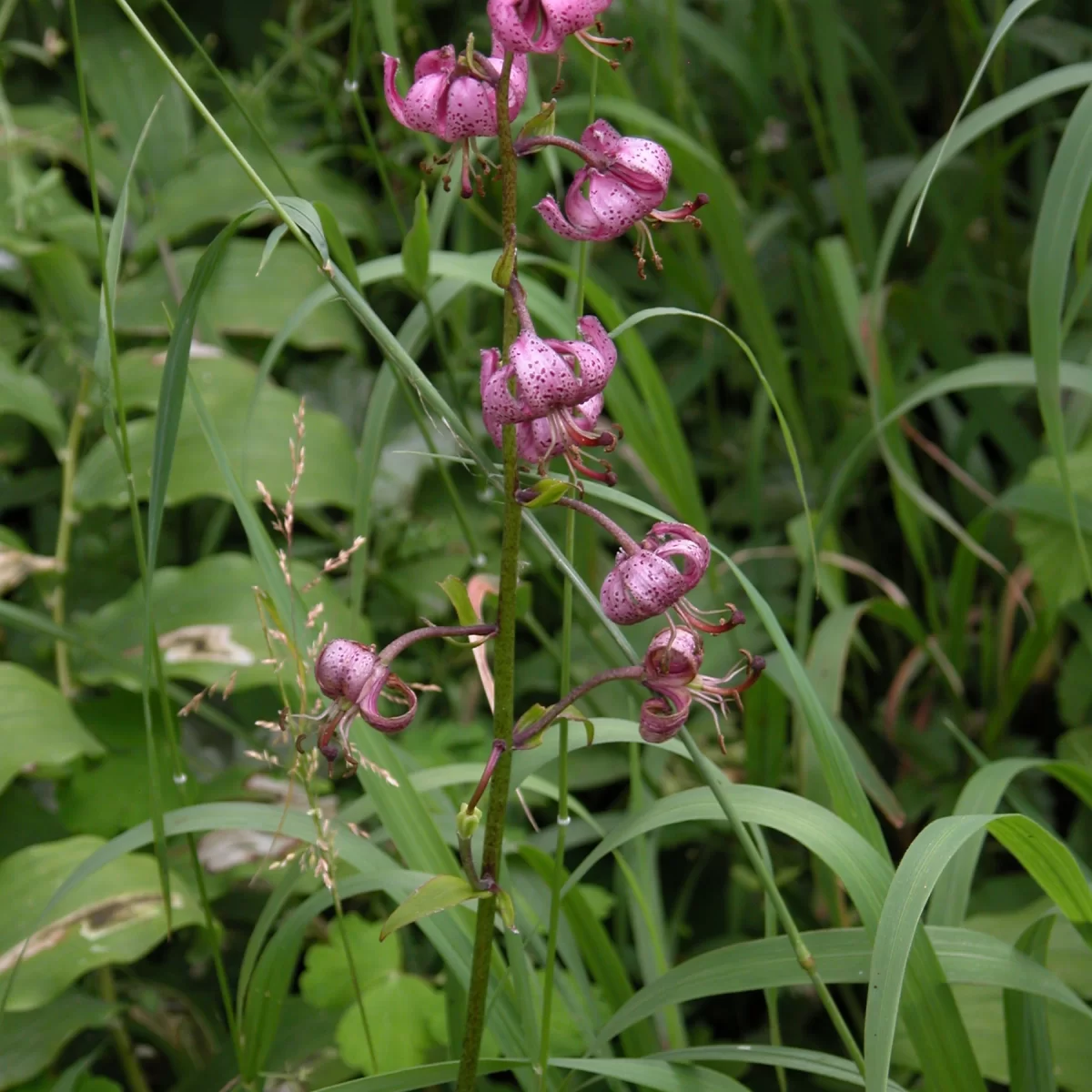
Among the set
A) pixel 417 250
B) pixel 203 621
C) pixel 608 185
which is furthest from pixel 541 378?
pixel 203 621

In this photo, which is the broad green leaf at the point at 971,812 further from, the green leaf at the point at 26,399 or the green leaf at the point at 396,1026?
the green leaf at the point at 26,399

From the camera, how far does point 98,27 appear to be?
6.62 feet

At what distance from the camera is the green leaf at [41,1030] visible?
1027 millimetres

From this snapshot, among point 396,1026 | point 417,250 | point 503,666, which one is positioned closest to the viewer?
point 503,666

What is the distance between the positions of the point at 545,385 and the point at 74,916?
2.57 feet

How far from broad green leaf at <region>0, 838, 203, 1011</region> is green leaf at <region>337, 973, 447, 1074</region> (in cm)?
18

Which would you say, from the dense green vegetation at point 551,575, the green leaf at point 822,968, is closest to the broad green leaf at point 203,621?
the dense green vegetation at point 551,575

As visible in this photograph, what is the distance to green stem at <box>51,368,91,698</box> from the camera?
1314mm

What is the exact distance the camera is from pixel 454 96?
57 cm

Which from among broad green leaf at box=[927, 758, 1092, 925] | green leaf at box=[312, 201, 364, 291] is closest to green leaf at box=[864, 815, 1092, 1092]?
broad green leaf at box=[927, 758, 1092, 925]

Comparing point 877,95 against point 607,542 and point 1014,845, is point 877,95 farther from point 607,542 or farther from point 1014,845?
point 1014,845

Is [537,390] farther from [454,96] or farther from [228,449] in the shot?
[228,449]

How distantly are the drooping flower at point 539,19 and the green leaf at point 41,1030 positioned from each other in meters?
0.95

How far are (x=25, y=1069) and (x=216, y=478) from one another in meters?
0.63
